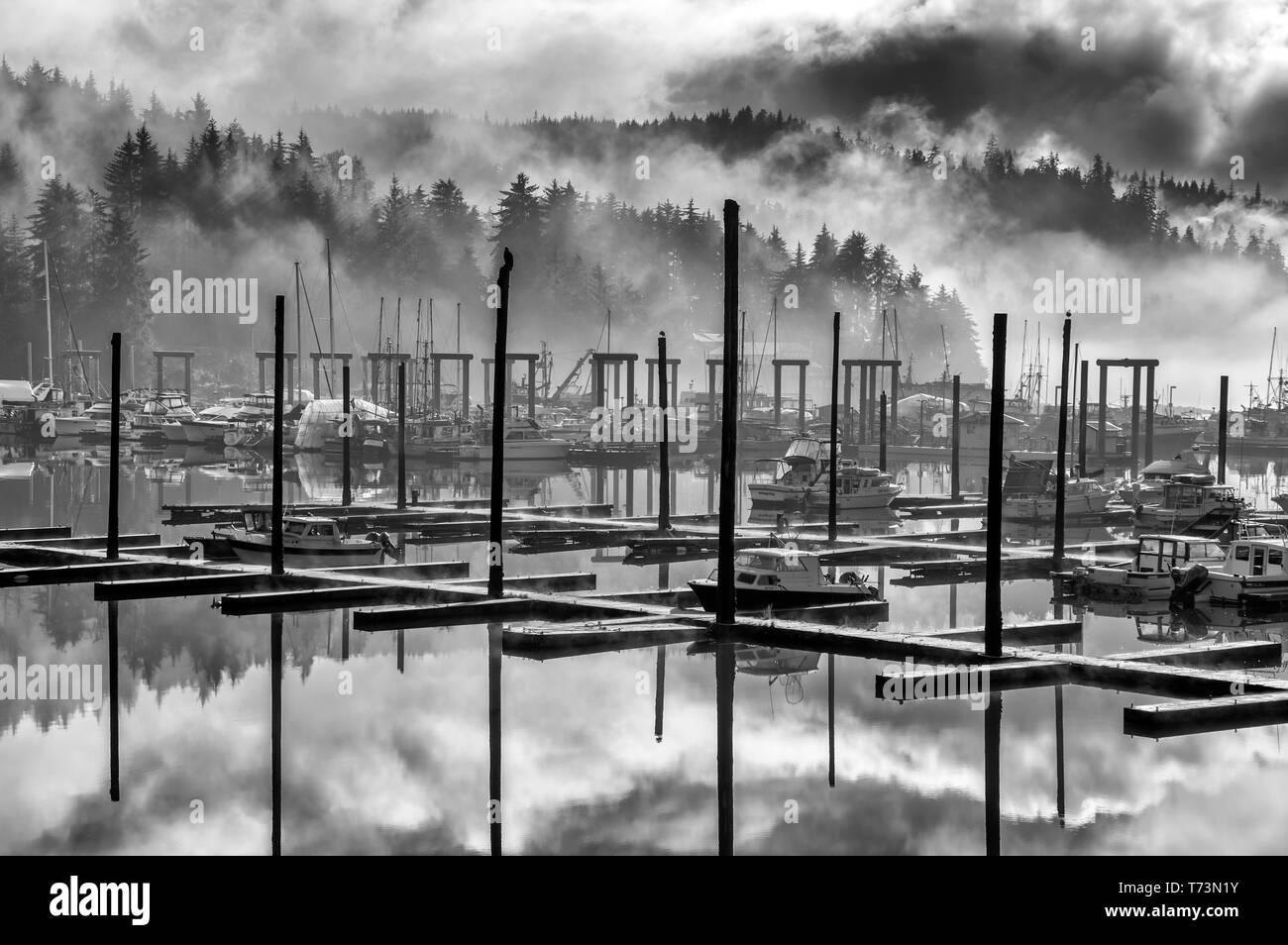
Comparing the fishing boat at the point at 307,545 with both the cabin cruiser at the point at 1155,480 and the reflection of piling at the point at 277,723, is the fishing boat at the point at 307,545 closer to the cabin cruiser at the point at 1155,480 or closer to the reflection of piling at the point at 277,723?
the reflection of piling at the point at 277,723

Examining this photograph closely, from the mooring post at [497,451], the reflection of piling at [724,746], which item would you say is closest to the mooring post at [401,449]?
the mooring post at [497,451]

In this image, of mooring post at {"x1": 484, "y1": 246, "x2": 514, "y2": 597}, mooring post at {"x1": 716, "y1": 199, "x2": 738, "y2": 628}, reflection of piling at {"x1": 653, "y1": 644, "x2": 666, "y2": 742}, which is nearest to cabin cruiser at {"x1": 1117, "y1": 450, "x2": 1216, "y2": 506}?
mooring post at {"x1": 484, "y1": 246, "x2": 514, "y2": 597}

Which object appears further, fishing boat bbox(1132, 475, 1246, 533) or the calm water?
fishing boat bbox(1132, 475, 1246, 533)

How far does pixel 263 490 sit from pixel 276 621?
40610 mm

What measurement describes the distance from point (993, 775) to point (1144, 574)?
1919 centimetres

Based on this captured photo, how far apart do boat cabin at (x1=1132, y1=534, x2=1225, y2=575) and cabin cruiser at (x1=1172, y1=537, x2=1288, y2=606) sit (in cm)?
51

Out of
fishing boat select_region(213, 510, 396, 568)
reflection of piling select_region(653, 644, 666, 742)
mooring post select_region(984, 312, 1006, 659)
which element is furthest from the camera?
fishing boat select_region(213, 510, 396, 568)

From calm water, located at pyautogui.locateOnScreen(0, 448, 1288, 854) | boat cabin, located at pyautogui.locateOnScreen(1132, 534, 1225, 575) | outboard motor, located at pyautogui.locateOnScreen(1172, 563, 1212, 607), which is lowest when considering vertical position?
calm water, located at pyautogui.locateOnScreen(0, 448, 1288, 854)

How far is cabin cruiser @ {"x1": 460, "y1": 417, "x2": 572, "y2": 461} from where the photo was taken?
339 ft

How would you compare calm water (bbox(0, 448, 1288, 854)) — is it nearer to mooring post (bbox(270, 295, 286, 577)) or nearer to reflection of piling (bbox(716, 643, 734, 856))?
reflection of piling (bbox(716, 643, 734, 856))

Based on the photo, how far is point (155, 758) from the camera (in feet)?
83.8

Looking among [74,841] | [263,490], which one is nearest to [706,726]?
[74,841]

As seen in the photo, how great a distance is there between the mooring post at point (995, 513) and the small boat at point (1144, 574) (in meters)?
11.2
